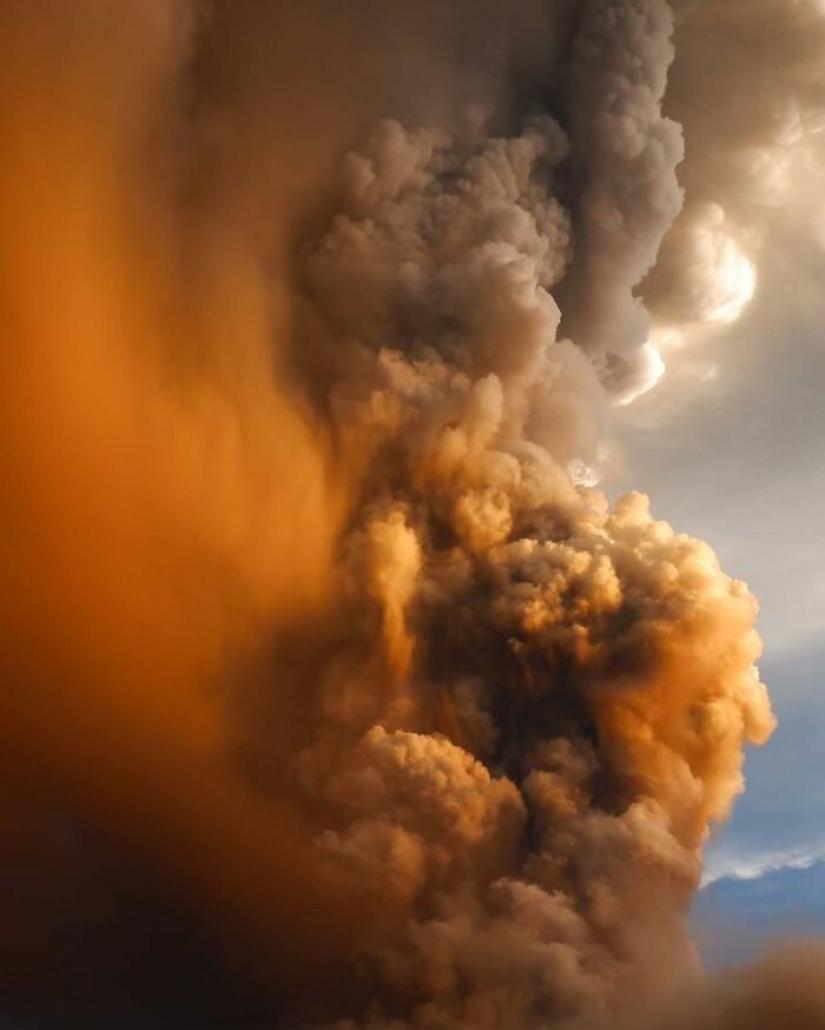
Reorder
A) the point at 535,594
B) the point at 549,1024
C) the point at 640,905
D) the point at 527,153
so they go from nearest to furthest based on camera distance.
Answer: the point at 549,1024
the point at 640,905
the point at 535,594
the point at 527,153

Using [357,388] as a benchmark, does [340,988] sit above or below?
below

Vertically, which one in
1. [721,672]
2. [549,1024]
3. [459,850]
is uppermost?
[721,672]

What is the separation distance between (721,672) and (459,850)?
5.66 metres

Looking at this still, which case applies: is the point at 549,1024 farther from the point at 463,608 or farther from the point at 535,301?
the point at 535,301

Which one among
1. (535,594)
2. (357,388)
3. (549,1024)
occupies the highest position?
(357,388)

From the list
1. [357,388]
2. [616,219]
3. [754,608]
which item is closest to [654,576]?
[754,608]

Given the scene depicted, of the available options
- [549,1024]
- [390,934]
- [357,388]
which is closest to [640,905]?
[549,1024]

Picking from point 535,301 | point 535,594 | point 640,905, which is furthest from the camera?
point 535,301

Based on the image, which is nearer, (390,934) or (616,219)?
(390,934)

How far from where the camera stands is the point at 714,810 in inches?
825

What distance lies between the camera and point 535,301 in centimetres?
2242

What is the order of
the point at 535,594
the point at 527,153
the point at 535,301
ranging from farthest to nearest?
the point at 527,153
the point at 535,301
the point at 535,594

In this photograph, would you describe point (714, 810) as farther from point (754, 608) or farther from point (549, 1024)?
point (549, 1024)

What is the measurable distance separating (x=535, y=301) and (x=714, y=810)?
1011cm
